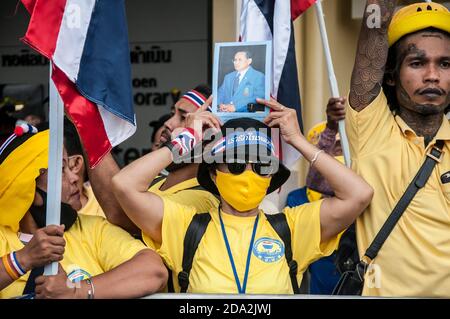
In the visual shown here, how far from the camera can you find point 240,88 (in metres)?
3.56

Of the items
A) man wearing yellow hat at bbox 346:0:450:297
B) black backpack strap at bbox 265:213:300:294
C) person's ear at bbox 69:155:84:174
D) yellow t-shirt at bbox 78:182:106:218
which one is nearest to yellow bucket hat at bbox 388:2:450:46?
man wearing yellow hat at bbox 346:0:450:297

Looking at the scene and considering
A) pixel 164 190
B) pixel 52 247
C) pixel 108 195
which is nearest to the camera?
pixel 52 247

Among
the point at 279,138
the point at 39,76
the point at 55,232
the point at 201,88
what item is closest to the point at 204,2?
the point at 39,76

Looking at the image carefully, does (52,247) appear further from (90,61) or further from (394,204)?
(394,204)

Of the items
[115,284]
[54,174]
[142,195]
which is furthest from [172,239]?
[54,174]

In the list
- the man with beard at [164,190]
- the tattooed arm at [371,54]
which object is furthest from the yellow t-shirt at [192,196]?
the tattooed arm at [371,54]

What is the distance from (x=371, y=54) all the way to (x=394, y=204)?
660mm

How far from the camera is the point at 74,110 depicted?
3.38 m

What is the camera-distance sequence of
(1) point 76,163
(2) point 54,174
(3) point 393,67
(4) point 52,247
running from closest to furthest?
(4) point 52,247 → (2) point 54,174 → (3) point 393,67 → (1) point 76,163

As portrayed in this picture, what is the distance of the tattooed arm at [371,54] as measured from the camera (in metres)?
3.46

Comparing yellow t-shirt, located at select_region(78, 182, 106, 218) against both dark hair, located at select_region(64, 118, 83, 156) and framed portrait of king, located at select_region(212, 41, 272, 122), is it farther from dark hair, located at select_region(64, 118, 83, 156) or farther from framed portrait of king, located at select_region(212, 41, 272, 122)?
framed portrait of king, located at select_region(212, 41, 272, 122)

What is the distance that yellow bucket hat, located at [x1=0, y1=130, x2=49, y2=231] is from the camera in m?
3.46

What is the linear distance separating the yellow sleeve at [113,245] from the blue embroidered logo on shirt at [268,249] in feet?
1.58

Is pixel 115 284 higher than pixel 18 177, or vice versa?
pixel 18 177
